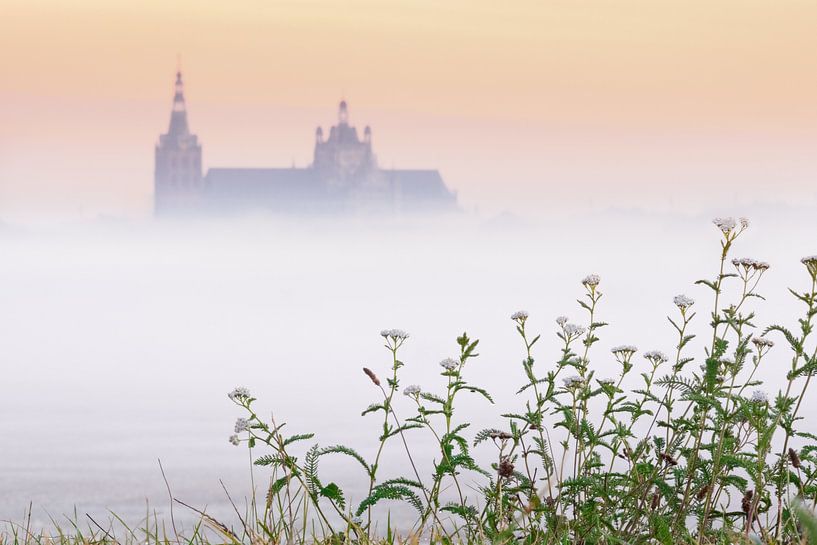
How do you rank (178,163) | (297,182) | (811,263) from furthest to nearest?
(178,163) → (297,182) → (811,263)

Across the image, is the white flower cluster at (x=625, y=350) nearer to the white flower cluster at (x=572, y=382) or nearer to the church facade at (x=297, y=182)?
the white flower cluster at (x=572, y=382)

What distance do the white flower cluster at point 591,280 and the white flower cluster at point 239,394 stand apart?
62.3 inches

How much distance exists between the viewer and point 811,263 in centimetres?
401

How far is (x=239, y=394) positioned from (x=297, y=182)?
121344 millimetres

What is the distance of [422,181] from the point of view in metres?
118

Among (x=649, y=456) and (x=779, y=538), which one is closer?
(x=779, y=538)

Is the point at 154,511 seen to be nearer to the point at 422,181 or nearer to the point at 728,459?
the point at 728,459

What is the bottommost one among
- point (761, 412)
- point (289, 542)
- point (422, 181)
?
point (289, 542)

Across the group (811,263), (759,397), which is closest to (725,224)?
(811,263)

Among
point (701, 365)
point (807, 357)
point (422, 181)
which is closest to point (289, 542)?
point (701, 365)

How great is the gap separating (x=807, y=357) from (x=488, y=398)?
4.22 feet

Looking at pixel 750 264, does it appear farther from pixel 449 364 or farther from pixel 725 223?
pixel 449 364

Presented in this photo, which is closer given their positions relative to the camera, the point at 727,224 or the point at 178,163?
the point at 727,224

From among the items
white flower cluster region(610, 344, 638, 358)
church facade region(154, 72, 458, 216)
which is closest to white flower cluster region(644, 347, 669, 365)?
white flower cluster region(610, 344, 638, 358)
